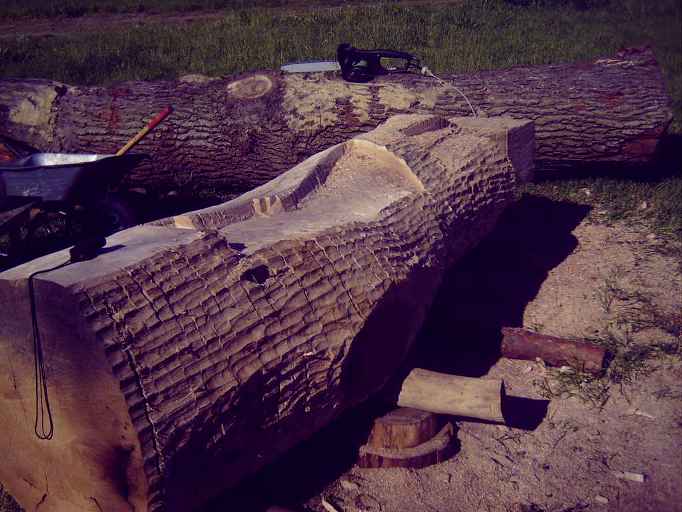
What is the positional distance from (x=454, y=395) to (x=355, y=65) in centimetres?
310

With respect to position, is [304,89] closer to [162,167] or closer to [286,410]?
[162,167]

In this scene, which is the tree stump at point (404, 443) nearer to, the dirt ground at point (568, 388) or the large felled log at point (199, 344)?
the dirt ground at point (568, 388)

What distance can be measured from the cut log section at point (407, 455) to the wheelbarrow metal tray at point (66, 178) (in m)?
1.69

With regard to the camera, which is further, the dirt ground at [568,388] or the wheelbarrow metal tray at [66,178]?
the wheelbarrow metal tray at [66,178]

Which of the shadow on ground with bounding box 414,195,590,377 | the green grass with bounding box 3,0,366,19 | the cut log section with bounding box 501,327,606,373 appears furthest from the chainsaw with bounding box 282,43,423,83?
the green grass with bounding box 3,0,366,19

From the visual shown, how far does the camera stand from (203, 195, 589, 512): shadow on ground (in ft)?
8.86

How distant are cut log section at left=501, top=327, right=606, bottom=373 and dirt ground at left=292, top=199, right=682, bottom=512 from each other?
62 mm

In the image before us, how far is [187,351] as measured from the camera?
210 cm

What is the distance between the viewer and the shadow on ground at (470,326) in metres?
2.70

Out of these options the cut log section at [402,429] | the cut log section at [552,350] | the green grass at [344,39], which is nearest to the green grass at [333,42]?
the green grass at [344,39]

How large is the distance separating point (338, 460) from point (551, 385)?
1.25m

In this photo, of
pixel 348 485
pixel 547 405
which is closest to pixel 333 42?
pixel 547 405

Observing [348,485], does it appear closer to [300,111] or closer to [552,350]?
[552,350]

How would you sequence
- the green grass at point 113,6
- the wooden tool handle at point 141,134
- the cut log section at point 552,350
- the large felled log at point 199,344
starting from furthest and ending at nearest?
1. the green grass at point 113,6
2. the cut log section at point 552,350
3. the wooden tool handle at point 141,134
4. the large felled log at point 199,344
